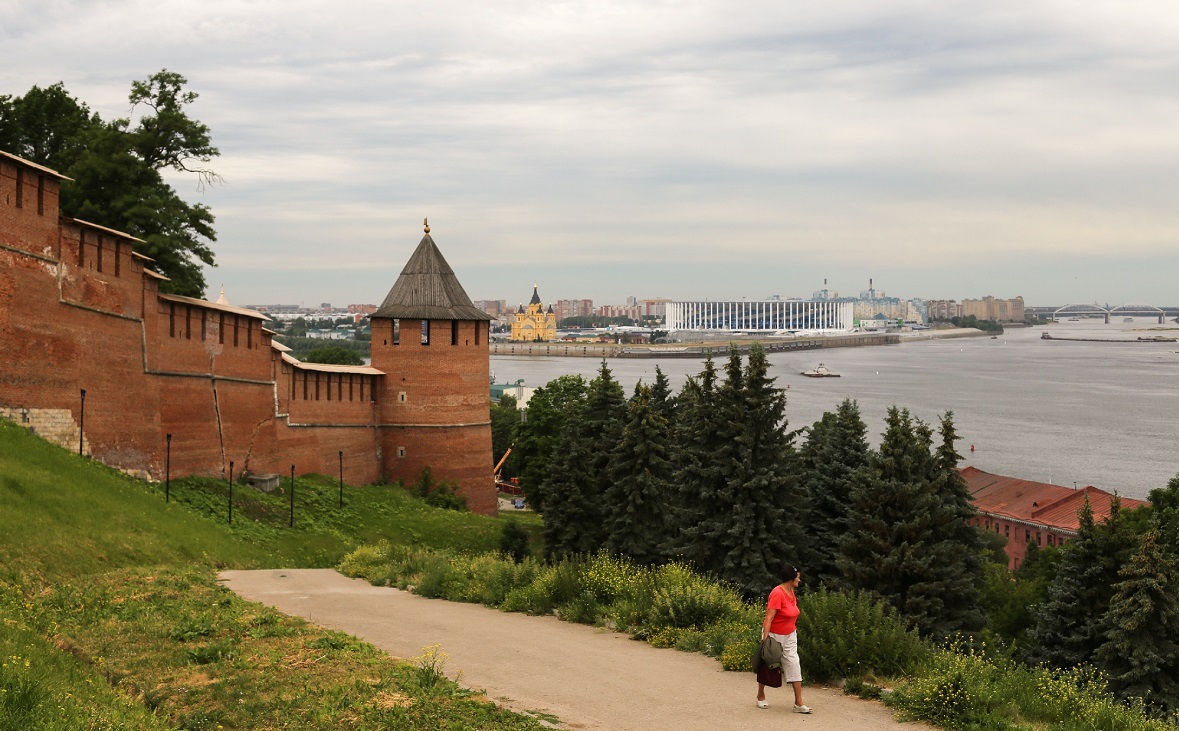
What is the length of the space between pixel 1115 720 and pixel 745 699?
7.64 feet

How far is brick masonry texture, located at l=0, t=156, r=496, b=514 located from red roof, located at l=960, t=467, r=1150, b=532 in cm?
2213

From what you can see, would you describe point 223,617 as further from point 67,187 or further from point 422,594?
point 67,187

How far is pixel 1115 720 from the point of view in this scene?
7.07 meters

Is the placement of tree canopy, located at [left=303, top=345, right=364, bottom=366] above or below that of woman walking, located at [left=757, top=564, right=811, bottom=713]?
above

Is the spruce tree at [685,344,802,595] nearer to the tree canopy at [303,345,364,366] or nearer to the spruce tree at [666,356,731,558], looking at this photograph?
the spruce tree at [666,356,731,558]

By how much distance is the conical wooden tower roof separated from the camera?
32.5 m

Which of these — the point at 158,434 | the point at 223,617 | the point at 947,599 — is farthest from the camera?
the point at 158,434

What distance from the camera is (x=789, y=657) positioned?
7.79 metres

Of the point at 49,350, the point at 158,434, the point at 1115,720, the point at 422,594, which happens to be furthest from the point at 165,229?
the point at 1115,720

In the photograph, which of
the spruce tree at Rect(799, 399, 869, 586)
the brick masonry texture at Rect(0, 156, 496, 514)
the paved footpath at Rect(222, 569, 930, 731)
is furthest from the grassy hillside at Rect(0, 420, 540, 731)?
the spruce tree at Rect(799, 399, 869, 586)

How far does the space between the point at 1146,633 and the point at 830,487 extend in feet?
23.9

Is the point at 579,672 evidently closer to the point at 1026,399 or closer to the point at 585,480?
the point at 585,480

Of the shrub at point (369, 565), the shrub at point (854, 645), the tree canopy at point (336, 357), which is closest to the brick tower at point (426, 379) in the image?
the shrub at point (369, 565)

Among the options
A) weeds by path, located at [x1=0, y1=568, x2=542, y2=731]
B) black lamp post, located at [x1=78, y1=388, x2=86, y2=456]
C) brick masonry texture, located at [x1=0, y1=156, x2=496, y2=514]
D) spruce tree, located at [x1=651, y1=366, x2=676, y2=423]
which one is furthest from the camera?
spruce tree, located at [x1=651, y1=366, x2=676, y2=423]
